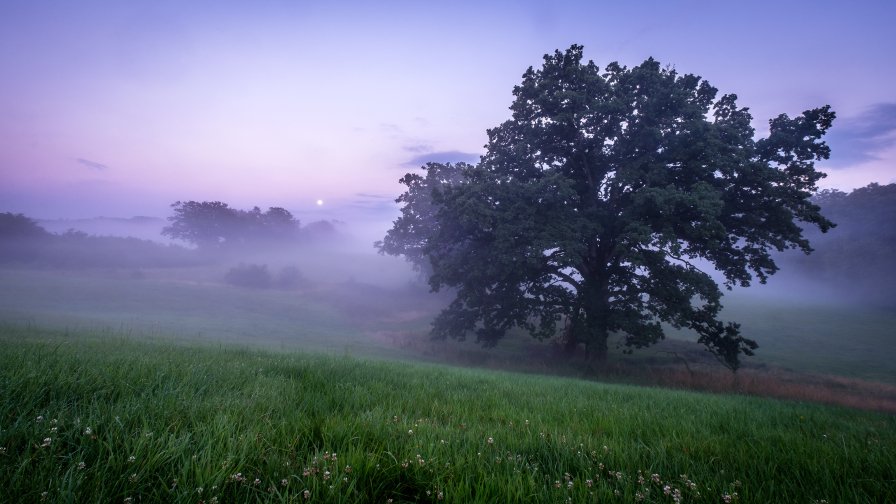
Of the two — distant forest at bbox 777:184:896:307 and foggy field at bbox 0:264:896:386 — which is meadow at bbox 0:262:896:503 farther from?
distant forest at bbox 777:184:896:307

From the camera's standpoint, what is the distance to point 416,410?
4496 millimetres

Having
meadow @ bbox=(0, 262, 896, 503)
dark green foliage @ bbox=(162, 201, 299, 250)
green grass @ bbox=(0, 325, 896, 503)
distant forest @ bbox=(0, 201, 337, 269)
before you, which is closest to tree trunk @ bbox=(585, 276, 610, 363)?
meadow @ bbox=(0, 262, 896, 503)

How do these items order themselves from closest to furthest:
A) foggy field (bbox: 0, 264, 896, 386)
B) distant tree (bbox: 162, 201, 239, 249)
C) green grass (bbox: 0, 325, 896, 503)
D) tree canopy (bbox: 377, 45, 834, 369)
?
green grass (bbox: 0, 325, 896, 503)
tree canopy (bbox: 377, 45, 834, 369)
foggy field (bbox: 0, 264, 896, 386)
distant tree (bbox: 162, 201, 239, 249)

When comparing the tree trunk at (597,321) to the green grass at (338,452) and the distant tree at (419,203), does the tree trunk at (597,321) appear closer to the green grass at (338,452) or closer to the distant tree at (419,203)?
the green grass at (338,452)

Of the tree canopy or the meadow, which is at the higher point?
the tree canopy

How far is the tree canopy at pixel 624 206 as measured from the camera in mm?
18828

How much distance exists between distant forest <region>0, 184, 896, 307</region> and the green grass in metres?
77.8

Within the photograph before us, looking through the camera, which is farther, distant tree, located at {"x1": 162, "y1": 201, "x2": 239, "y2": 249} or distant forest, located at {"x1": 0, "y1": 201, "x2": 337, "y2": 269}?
distant tree, located at {"x1": 162, "y1": 201, "x2": 239, "y2": 249}

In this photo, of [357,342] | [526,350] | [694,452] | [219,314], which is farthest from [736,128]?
[219,314]

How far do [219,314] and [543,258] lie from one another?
1437 inches

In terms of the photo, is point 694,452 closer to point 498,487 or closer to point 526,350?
point 498,487

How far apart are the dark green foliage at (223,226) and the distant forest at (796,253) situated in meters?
0.24

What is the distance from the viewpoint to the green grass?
6.75 feet

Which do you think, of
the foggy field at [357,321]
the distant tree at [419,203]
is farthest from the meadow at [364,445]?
the distant tree at [419,203]
